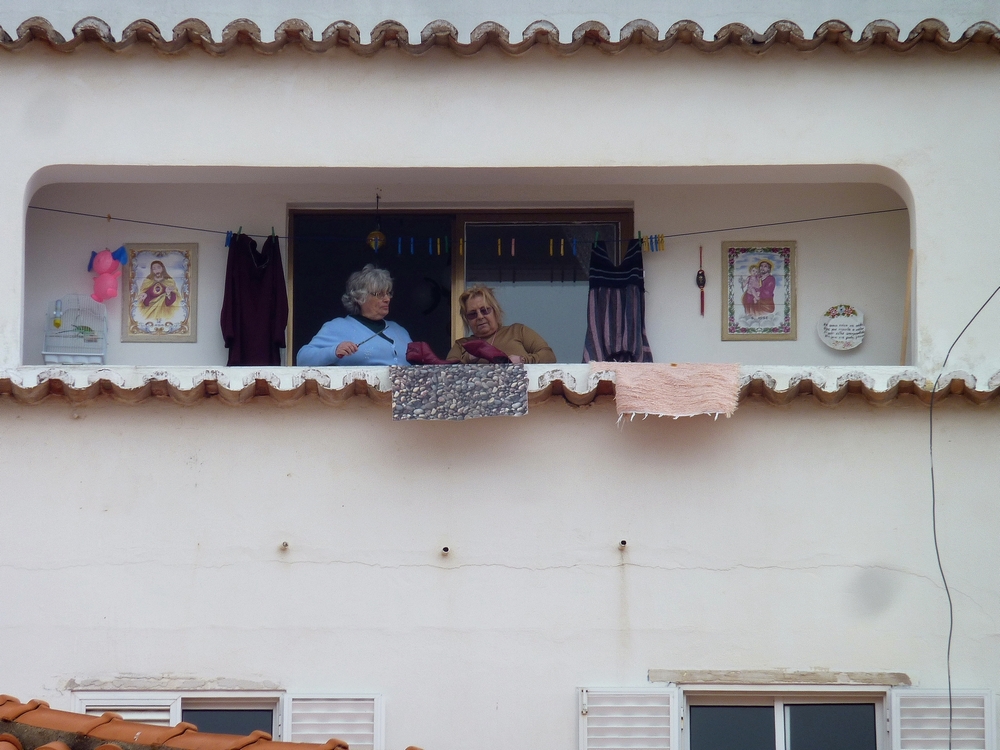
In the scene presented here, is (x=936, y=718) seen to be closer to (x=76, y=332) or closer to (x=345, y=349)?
(x=345, y=349)

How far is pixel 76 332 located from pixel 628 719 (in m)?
4.03

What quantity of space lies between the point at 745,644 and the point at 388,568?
6.02 ft

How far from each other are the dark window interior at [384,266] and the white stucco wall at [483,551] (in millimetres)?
1453

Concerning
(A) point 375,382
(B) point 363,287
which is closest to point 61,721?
(A) point 375,382

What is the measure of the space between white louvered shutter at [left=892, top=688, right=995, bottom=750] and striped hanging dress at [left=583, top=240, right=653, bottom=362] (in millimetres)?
2524

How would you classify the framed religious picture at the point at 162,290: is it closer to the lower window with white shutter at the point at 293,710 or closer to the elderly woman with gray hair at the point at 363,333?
the elderly woman with gray hair at the point at 363,333

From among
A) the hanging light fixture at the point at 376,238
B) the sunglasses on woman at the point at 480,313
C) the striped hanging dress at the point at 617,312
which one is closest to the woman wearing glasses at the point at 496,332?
the sunglasses on woman at the point at 480,313

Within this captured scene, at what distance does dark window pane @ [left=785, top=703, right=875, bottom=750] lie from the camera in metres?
6.89

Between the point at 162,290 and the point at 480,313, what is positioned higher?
the point at 162,290

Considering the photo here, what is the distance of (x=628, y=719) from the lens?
22.1 ft

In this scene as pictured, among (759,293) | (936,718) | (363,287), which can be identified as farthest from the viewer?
(759,293)

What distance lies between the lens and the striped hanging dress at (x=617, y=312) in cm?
818

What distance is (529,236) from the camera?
850 centimetres

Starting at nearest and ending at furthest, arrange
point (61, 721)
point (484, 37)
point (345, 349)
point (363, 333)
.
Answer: point (61, 721) < point (484, 37) < point (345, 349) < point (363, 333)
